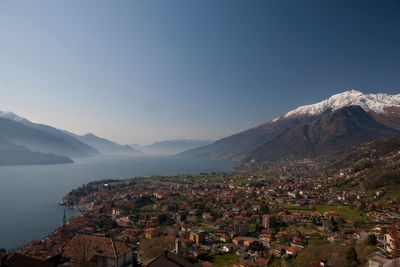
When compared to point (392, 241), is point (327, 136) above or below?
above

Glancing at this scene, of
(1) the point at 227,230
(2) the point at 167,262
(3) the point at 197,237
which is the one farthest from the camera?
(1) the point at 227,230

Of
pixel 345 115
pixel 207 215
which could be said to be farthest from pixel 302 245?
pixel 345 115

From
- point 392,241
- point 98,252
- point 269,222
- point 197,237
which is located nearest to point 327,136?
point 269,222

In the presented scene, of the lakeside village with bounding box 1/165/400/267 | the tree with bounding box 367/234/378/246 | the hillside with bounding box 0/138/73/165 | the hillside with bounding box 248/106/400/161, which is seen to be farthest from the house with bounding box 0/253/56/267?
the hillside with bounding box 0/138/73/165

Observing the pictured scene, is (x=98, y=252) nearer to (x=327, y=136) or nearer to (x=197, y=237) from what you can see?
(x=197, y=237)

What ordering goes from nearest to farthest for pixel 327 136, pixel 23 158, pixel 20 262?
pixel 20 262 → pixel 327 136 → pixel 23 158
